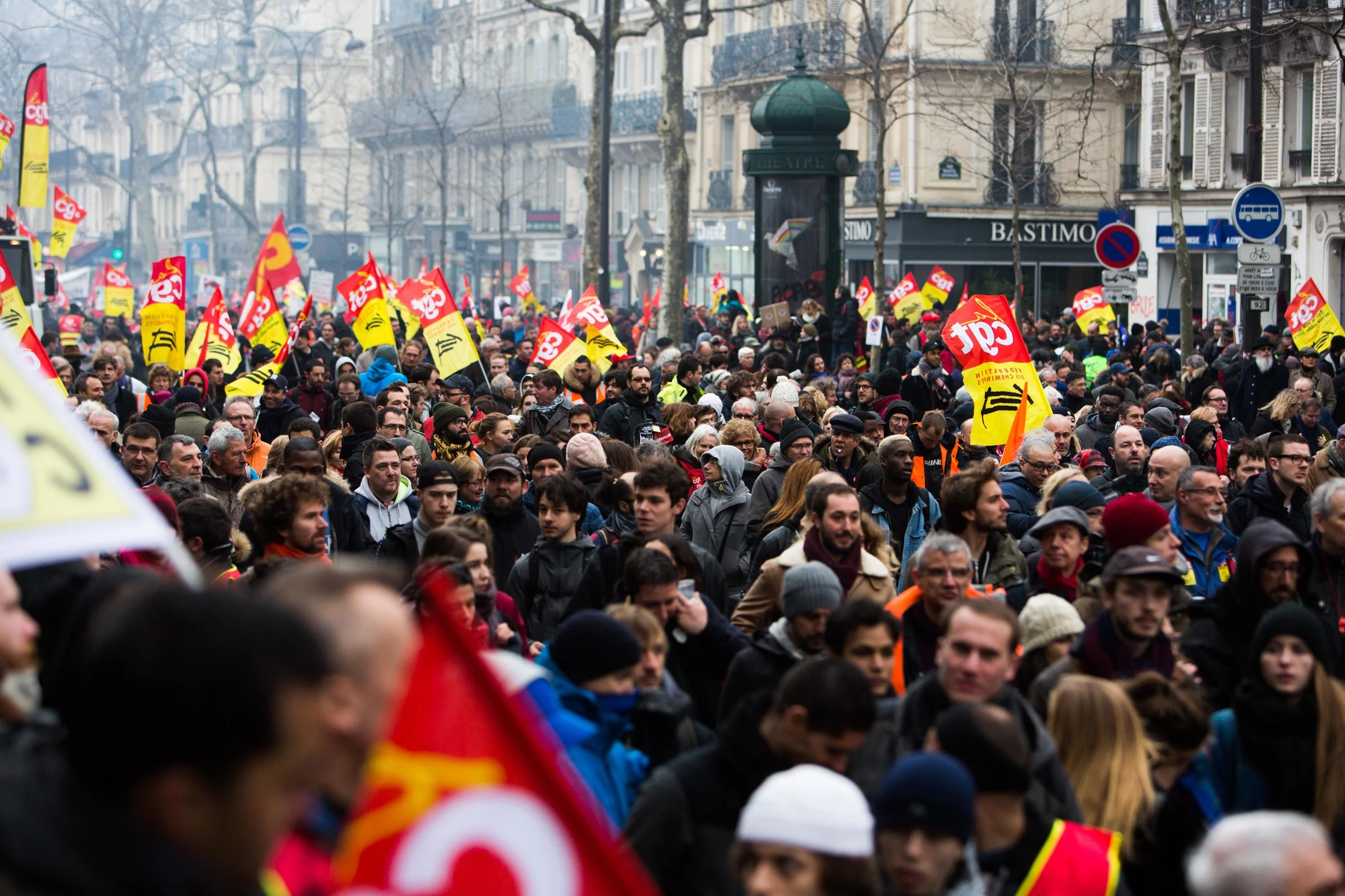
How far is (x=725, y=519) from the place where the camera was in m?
9.17

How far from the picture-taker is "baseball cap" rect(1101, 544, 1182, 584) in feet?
17.9

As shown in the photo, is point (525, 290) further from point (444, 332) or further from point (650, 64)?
point (650, 64)

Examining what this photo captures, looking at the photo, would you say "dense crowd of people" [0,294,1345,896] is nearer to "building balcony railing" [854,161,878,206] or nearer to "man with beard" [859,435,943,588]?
"man with beard" [859,435,943,588]

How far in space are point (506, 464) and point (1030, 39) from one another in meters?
31.9

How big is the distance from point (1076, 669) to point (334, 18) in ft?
319

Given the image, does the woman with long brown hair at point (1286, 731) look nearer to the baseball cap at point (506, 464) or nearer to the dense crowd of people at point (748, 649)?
the dense crowd of people at point (748, 649)

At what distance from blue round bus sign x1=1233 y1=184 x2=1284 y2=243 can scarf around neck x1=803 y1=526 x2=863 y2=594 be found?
10.9 metres

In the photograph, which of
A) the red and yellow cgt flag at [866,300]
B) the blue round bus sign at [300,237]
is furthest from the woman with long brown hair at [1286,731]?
the blue round bus sign at [300,237]

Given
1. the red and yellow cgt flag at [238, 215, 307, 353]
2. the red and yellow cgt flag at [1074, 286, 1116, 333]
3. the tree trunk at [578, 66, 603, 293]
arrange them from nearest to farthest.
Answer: the red and yellow cgt flag at [238, 215, 307, 353] → the red and yellow cgt flag at [1074, 286, 1116, 333] → the tree trunk at [578, 66, 603, 293]

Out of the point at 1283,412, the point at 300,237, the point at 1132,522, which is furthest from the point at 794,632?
the point at 300,237

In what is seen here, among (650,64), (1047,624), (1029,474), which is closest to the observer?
(1047,624)

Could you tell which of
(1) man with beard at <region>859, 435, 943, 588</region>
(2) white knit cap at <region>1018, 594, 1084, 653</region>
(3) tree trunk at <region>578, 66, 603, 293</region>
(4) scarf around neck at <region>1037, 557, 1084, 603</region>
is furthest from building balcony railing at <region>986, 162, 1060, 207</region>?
(2) white knit cap at <region>1018, 594, 1084, 653</region>

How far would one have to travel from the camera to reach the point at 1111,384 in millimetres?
13586

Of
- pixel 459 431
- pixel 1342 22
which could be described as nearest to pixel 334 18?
pixel 1342 22
